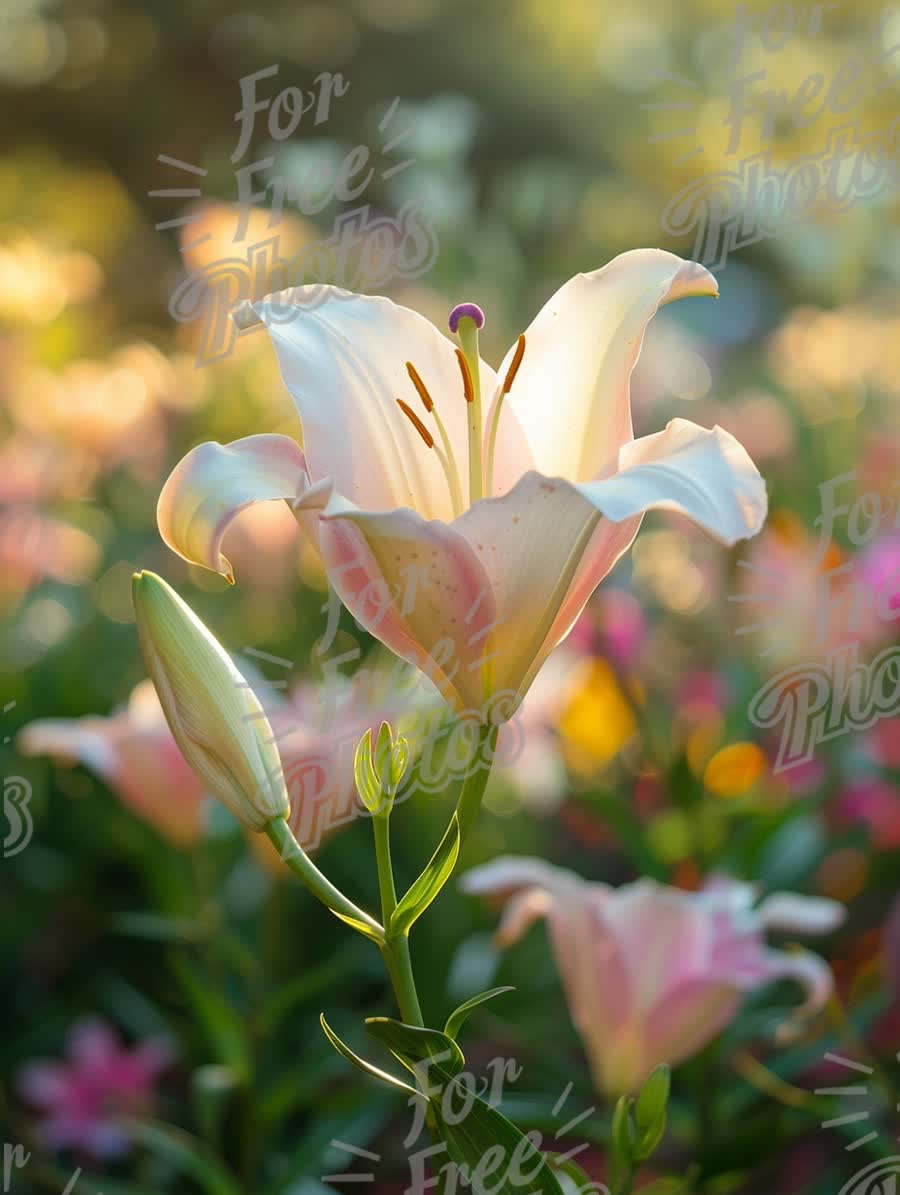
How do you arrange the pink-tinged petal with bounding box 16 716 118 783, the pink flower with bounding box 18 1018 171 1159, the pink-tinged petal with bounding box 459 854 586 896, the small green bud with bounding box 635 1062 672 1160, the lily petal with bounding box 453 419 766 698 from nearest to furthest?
the lily petal with bounding box 453 419 766 698 → the small green bud with bounding box 635 1062 672 1160 → the pink-tinged petal with bounding box 459 854 586 896 → the pink-tinged petal with bounding box 16 716 118 783 → the pink flower with bounding box 18 1018 171 1159

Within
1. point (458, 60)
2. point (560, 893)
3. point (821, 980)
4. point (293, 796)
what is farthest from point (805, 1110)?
point (458, 60)

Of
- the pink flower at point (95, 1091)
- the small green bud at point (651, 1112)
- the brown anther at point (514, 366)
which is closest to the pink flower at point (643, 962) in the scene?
the small green bud at point (651, 1112)

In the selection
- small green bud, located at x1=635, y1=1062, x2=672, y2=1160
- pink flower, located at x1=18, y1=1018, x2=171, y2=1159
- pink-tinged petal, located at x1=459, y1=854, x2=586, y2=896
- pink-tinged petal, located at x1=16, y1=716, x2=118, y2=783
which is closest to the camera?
small green bud, located at x1=635, y1=1062, x2=672, y2=1160

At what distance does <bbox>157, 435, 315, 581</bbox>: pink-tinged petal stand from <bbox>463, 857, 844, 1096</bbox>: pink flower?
0.94ft

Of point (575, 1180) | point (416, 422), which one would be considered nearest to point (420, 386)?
point (416, 422)

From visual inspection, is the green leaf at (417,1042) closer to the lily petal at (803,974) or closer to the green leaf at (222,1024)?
the lily petal at (803,974)

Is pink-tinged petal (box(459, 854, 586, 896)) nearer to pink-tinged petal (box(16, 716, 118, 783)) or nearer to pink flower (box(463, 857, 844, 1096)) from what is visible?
pink flower (box(463, 857, 844, 1096))

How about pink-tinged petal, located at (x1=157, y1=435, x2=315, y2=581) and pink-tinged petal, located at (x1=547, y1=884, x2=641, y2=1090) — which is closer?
pink-tinged petal, located at (x1=157, y1=435, x2=315, y2=581)

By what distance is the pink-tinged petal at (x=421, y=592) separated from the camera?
0.32 metres

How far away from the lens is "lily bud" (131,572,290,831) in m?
0.35

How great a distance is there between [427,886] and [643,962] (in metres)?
0.28

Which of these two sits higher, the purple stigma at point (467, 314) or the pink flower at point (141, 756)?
the purple stigma at point (467, 314)

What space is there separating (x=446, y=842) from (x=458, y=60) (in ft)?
16.9

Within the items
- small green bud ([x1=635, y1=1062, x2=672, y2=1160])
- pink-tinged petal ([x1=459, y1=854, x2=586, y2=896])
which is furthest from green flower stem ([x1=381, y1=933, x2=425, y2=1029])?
pink-tinged petal ([x1=459, y1=854, x2=586, y2=896])
